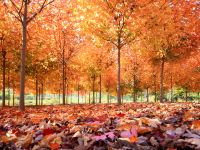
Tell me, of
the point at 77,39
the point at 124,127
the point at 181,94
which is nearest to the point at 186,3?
the point at 77,39

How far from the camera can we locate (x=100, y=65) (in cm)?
2811

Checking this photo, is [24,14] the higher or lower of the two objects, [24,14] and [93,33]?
the higher

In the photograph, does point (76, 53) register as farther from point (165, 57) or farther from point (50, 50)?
point (165, 57)

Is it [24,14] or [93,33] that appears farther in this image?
[93,33]

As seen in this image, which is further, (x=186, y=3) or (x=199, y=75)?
(x=199, y=75)

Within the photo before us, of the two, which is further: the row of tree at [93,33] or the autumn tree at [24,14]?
the row of tree at [93,33]

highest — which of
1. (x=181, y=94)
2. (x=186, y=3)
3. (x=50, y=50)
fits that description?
(x=186, y=3)

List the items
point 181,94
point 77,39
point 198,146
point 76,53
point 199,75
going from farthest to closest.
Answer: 1. point 181,94
2. point 199,75
3. point 76,53
4. point 77,39
5. point 198,146

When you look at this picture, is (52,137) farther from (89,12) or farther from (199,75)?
(199,75)

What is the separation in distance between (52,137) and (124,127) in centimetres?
75

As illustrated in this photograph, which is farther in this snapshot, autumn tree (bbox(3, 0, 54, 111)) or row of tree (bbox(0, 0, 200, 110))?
row of tree (bbox(0, 0, 200, 110))

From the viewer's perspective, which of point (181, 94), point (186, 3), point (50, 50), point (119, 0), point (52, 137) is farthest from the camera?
point (181, 94)

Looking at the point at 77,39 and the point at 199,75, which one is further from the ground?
the point at 77,39

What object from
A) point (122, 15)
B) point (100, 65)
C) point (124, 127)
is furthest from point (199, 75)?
point (124, 127)
